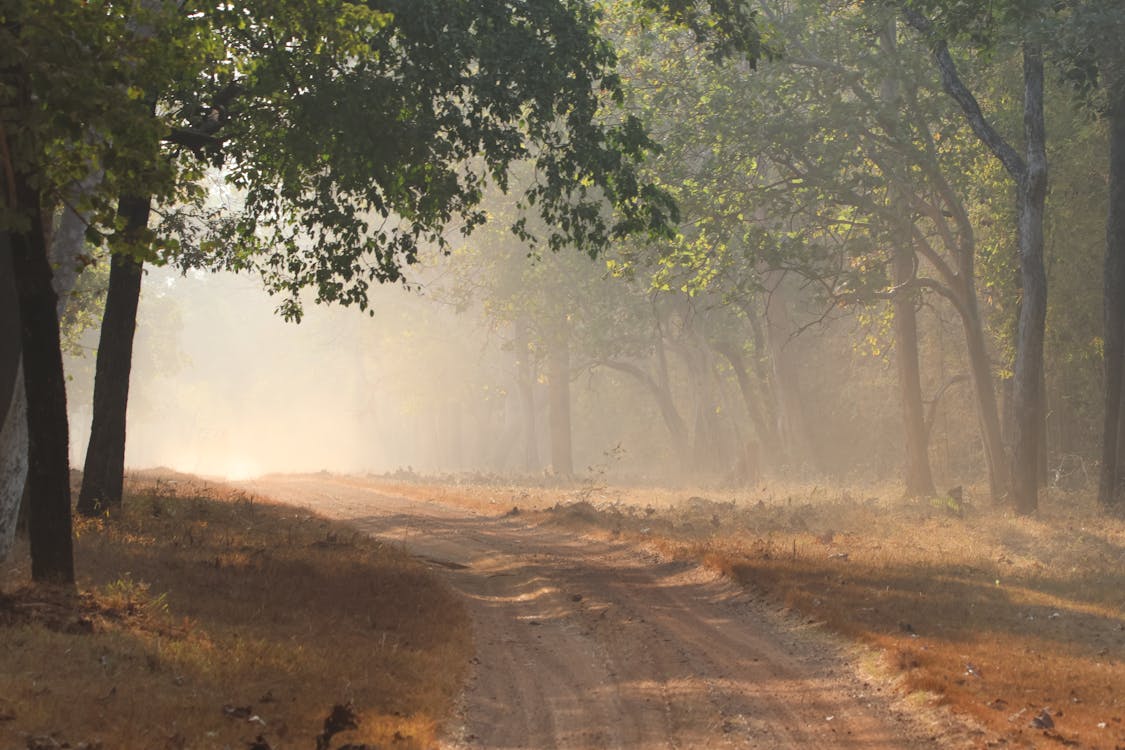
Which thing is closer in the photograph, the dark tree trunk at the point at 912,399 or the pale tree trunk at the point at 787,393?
the dark tree trunk at the point at 912,399

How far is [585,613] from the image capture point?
14586 millimetres

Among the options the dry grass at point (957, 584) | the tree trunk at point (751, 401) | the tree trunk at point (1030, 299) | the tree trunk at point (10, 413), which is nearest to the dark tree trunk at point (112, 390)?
the tree trunk at point (10, 413)

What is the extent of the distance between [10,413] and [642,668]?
27.1ft

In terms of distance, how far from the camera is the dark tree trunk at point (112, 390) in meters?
18.8

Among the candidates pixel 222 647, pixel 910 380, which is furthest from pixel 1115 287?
pixel 222 647

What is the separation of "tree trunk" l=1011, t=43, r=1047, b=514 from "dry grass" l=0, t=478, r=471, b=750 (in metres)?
14.6

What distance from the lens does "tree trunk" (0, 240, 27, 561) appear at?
47.3 feet

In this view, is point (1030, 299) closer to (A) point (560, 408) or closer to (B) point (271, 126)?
(B) point (271, 126)

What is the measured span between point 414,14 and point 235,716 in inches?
428

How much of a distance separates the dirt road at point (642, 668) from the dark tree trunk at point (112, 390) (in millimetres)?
5405

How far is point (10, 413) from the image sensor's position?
14367 millimetres

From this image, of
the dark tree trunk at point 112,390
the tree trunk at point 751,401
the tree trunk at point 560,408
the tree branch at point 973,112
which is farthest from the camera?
the tree trunk at point 560,408

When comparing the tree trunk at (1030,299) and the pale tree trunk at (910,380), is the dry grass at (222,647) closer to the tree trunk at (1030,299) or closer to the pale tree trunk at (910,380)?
the tree trunk at (1030,299)

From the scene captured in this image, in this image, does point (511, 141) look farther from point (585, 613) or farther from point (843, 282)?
point (843, 282)
